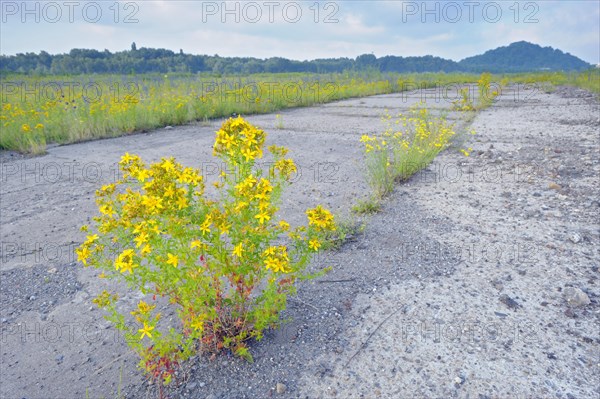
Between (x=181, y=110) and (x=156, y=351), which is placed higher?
(x=181, y=110)

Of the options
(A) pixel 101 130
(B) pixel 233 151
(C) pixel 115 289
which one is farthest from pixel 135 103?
(B) pixel 233 151

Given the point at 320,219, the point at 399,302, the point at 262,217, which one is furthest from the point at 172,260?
the point at 399,302

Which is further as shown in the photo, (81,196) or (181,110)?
(181,110)

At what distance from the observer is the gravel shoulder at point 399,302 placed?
5.75 ft

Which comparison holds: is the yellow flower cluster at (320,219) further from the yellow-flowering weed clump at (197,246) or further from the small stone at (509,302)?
the small stone at (509,302)

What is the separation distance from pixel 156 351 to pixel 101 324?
0.80m

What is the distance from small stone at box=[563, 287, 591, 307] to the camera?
2.17 meters

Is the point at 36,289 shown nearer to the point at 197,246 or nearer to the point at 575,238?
the point at 197,246

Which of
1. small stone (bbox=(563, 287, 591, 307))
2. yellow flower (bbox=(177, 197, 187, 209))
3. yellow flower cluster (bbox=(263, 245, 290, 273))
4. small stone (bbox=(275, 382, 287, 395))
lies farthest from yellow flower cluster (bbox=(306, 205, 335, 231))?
small stone (bbox=(563, 287, 591, 307))

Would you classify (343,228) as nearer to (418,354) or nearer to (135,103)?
(418,354)

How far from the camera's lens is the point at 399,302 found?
2270mm

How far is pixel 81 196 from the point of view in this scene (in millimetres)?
4250

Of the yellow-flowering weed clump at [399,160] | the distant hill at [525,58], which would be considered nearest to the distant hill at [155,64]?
the yellow-flowering weed clump at [399,160]

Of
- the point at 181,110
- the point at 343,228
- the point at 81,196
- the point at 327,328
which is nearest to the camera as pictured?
the point at 327,328
